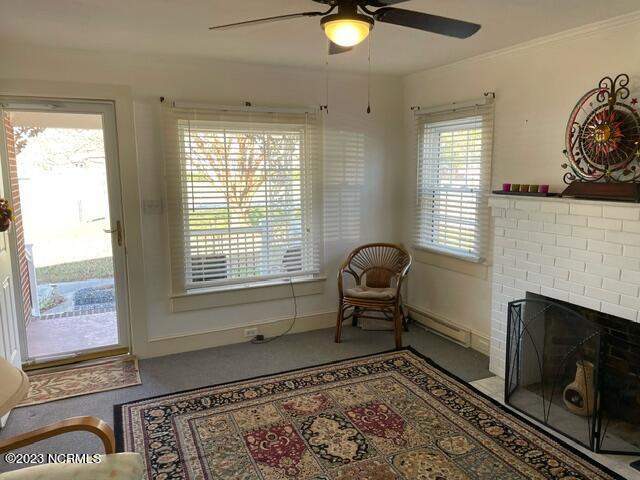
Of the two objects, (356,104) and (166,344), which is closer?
(166,344)

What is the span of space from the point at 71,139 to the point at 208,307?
169cm

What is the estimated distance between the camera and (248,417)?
273 cm

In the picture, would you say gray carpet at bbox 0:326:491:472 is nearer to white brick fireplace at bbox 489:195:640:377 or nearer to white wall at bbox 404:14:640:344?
white wall at bbox 404:14:640:344

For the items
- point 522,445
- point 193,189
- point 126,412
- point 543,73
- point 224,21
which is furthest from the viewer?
point 193,189

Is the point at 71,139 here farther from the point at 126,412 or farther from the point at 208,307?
the point at 126,412

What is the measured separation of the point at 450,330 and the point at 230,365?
195 centimetres

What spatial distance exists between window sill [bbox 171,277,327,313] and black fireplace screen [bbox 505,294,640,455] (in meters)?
1.85

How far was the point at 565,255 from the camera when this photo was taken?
272cm

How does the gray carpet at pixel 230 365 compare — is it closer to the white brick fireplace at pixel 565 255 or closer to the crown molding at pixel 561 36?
the white brick fireplace at pixel 565 255

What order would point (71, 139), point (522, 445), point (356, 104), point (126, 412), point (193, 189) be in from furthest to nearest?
point (356, 104) → point (193, 189) → point (71, 139) → point (126, 412) → point (522, 445)

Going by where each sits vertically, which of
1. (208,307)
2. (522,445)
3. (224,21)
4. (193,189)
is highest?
(224,21)

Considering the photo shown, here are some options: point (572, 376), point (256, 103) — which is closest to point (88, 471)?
point (572, 376)

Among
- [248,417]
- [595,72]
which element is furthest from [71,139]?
[595,72]

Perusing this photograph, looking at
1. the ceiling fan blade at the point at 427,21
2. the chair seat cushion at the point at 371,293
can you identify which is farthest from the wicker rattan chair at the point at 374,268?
the ceiling fan blade at the point at 427,21
